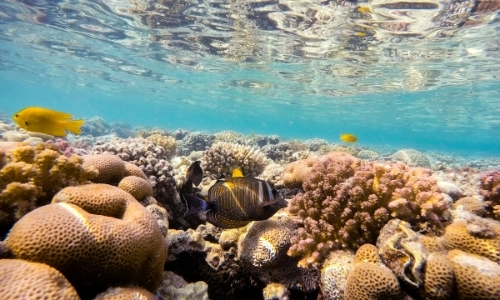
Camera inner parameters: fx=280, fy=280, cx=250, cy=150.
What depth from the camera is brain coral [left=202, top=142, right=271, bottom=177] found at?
6445 mm

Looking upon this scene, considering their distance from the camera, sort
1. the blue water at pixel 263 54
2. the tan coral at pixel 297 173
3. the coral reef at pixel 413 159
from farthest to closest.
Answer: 1. the blue water at pixel 263 54
2. the coral reef at pixel 413 159
3. the tan coral at pixel 297 173

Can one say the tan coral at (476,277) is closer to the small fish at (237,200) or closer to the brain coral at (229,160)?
the small fish at (237,200)

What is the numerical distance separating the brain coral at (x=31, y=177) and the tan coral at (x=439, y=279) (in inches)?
137

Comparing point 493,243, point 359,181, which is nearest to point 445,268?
point 493,243

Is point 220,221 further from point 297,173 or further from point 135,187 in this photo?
point 297,173

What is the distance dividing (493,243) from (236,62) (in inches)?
911

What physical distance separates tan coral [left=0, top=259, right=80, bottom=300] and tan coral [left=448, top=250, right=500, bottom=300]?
2752 mm

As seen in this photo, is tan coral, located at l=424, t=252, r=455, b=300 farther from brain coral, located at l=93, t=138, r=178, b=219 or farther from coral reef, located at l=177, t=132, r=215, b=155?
coral reef, located at l=177, t=132, r=215, b=155

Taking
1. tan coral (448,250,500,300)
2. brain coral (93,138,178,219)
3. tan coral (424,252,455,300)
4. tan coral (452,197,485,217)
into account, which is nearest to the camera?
tan coral (448,250,500,300)

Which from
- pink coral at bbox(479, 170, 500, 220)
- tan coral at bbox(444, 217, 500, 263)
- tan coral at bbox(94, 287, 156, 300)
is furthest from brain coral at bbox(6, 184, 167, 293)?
pink coral at bbox(479, 170, 500, 220)

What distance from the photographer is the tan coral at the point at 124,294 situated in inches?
73.6

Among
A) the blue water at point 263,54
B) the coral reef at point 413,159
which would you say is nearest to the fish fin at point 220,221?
the blue water at point 263,54

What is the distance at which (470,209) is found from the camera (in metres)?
3.21

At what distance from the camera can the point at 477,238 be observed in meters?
2.48
